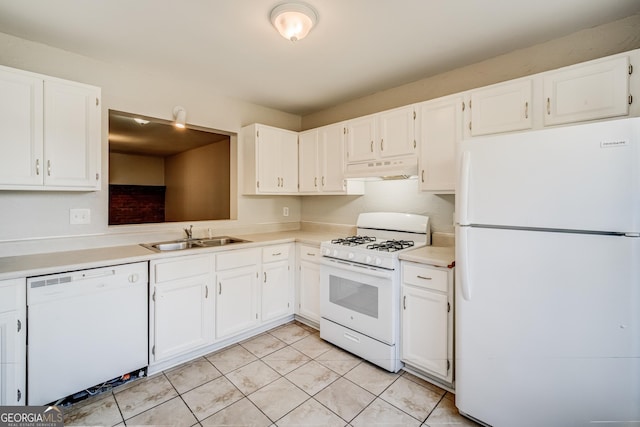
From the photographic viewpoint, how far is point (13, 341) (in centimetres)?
164

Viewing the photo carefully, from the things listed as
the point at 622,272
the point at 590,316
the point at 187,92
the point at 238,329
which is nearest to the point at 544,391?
the point at 590,316

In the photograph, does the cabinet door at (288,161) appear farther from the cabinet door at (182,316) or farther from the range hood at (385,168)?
the cabinet door at (182,316)

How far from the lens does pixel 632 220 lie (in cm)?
127

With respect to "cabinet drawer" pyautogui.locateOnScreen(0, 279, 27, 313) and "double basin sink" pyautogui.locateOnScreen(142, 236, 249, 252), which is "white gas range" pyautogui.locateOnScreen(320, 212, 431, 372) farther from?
"cabinet drawer" pyautogui.locateOnScreen(0, 279, 27, 313)

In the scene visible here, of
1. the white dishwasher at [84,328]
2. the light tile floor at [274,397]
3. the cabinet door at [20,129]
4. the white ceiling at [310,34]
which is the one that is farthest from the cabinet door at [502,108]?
the cabinet door at [20,129]

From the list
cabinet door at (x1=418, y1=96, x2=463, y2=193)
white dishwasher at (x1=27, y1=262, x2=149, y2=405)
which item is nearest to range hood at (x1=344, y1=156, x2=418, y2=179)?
cabinet door at (x1=418, y1=96, x2=463, y2=193)

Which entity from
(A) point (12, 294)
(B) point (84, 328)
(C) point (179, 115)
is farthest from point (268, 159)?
(A) point (12, 294)

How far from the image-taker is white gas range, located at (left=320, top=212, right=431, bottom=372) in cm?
223

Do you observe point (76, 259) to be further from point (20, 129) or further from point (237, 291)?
point (237, 291)

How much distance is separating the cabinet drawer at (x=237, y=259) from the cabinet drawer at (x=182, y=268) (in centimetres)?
9

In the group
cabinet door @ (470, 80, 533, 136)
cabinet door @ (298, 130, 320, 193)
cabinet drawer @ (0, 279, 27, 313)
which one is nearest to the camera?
cabinet drawer @ (0, 279, 27, 313)

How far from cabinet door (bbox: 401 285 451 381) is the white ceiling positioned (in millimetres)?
1854

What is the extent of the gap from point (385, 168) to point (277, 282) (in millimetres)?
1591

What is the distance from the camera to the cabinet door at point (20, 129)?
1.81 m
